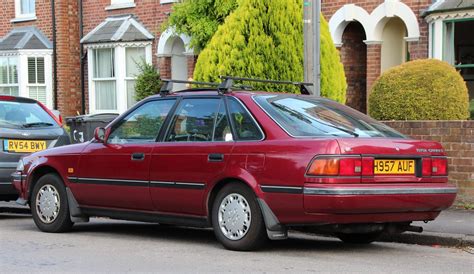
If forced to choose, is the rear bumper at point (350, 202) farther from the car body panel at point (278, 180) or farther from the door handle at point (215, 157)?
the door handle at point (215, 157)

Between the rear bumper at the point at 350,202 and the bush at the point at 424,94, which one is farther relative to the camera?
the bush at the point at 424,94

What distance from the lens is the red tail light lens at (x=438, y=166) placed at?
7.45 meters

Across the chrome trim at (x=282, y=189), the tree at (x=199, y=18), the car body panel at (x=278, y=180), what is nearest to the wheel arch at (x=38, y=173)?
the car body panel at (x=278, y=180)

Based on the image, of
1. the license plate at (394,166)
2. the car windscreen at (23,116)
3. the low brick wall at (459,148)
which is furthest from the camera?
the car windscreen at (23,116)

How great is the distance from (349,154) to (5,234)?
14.1 feet

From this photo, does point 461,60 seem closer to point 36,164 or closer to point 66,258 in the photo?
point 36,164

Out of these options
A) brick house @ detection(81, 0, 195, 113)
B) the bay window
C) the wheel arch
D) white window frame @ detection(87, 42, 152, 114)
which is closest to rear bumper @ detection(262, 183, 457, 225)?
the wheel arch

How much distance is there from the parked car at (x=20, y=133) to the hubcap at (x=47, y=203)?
146cm

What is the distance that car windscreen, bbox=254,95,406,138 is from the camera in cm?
733

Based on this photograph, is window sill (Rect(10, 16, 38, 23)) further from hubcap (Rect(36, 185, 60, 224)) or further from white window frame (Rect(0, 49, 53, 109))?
hubcap (Rect(36, 185, 60, 224))

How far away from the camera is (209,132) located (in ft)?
25.9

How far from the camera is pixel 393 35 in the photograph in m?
18.0

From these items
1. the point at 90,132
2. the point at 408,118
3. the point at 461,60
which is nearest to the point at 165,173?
the point at 408,118

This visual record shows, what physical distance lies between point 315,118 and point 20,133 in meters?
4.87
